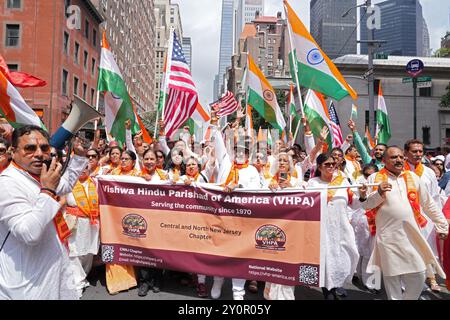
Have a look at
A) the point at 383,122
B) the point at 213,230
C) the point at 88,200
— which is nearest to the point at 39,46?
the point at 383,122

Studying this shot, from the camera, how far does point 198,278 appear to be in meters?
4.80

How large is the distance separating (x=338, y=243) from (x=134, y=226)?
266 centimetres

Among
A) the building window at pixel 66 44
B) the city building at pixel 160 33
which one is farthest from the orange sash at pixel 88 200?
the city building at pixel 160 33

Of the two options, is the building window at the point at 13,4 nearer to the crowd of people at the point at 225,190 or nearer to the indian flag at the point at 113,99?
the indian flag at the point at 113,99

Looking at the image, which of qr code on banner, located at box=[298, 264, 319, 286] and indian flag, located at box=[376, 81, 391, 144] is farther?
indian flag, located at box=[376, 81, 391, 144]

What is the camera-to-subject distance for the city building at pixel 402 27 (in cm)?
2986

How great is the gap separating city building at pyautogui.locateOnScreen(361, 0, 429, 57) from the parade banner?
28.9 metres

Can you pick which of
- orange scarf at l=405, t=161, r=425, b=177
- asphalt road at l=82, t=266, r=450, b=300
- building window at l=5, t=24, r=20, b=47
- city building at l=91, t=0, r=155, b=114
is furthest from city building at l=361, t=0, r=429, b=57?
city building at l=91, t=0, r=155, b=114

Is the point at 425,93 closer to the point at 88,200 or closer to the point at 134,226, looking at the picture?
the point at 134,226

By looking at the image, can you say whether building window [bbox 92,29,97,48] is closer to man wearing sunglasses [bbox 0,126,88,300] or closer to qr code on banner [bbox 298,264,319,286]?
qr code on banner [bbox 298,264,319,286]

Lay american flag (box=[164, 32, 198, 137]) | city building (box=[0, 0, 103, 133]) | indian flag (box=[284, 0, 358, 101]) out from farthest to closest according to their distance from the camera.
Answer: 1. city building (box=[0, 0, 103, 133])
2. american flag (box=[164, 32, 198, 137])
3. indian flag (box=[284, 0, 358, 101])

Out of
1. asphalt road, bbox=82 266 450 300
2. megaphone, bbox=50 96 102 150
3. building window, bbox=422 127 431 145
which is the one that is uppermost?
building window, bbox=422 127 431 145

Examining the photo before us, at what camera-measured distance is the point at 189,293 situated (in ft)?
16.0

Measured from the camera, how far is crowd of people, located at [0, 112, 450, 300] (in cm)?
220
